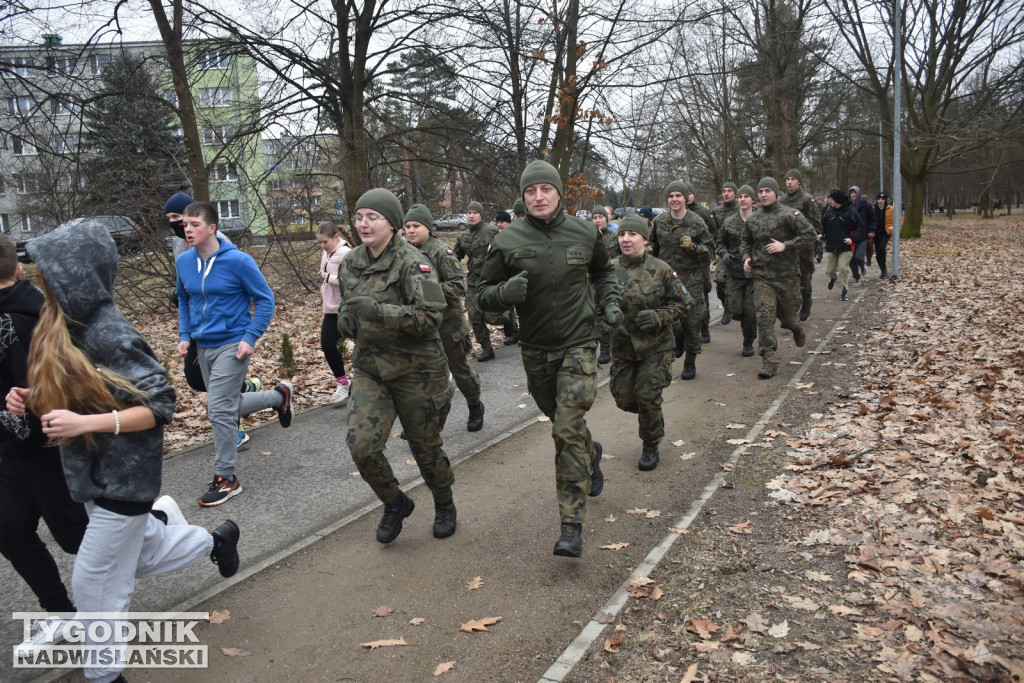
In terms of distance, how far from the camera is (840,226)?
15.1 meters

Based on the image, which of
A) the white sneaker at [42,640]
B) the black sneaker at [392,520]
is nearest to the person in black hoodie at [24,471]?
the white sneaker at [42,640]

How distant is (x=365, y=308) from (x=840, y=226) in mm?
13462

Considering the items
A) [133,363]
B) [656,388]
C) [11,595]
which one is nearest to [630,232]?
[656,388]

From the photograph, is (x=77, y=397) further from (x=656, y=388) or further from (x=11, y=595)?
(x=656, y=388)

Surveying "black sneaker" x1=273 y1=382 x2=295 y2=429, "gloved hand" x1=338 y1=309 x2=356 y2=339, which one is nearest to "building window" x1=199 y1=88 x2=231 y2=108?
"black sneaker" x1=273 y1=382 x2=295 y2=429

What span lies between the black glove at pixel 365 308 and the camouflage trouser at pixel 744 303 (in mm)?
6881

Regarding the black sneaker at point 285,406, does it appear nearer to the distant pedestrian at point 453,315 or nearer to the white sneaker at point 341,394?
the distant pedestrian at point 453,315

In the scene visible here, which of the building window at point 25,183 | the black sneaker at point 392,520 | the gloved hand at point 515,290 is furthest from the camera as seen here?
the building window at point 25,183

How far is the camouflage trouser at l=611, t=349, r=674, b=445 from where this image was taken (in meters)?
6.11

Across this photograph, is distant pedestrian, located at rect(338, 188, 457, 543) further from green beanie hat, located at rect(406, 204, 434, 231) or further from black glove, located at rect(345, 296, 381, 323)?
green beanie hat, located at rect(406, 204, 434, 231)

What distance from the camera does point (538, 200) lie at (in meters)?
4.62

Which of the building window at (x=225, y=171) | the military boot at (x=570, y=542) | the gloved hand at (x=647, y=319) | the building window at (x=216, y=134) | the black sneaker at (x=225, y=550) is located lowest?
the military boot at (x=570, y=542)

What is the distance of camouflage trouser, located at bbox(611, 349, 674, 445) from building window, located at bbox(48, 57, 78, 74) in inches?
435

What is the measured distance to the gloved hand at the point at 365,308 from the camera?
164 inches
